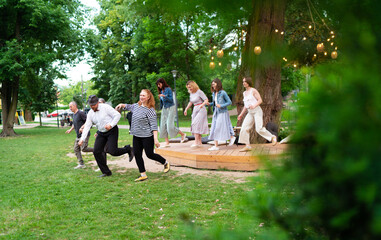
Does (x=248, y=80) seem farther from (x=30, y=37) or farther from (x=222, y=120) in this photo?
(x=30, y=37)

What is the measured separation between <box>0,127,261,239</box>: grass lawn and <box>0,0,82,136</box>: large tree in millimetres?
14709

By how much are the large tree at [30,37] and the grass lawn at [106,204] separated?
48.3 ft

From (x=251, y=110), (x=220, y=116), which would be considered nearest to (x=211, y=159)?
(x=220, y=116)

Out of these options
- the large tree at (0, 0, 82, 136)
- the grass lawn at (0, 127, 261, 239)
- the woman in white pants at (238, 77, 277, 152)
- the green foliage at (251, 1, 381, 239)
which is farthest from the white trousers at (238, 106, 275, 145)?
the large tree at (0, 0, 82, 136)

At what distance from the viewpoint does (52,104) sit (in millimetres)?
37125

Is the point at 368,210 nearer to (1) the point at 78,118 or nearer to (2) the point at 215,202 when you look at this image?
(2) the point at 215,202

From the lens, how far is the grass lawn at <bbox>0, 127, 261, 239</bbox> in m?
4.69

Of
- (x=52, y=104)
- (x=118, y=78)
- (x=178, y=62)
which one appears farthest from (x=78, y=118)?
(x=118, y=78)

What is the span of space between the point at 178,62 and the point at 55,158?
23612 mm

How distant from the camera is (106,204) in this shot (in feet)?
19.7

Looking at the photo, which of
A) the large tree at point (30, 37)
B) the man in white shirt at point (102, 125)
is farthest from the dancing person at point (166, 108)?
the large tree at point (30, 37)

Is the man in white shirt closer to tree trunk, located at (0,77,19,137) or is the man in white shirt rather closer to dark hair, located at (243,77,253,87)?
dark hair, located at (243,77,253,87)

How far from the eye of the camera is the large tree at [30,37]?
21.2 m

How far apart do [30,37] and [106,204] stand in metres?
22.3
